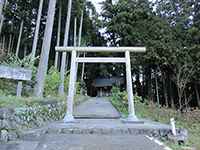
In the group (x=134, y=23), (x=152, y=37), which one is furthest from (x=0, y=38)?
(x=152, y=37)

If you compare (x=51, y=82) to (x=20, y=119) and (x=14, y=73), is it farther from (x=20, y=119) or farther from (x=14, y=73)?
(x=20, y=119)

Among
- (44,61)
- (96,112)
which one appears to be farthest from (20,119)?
(44,61)

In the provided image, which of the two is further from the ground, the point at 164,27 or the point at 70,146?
the point at 164,27

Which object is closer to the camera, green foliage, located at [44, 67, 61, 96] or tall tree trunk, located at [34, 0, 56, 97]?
tall tree trunk, located at [34, 0, 56, 97]

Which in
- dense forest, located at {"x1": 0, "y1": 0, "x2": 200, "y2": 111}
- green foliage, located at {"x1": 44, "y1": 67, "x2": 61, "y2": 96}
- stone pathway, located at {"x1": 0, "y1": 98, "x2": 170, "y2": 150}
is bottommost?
stone pathway, located at {"x1": 0, "y1": 98, "x2": 170, "y2": 150}

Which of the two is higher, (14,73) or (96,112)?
(14,73)

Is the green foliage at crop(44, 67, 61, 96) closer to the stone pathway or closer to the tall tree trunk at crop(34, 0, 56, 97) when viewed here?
the tall tree trunk at crop(34, 0, 56, 97)

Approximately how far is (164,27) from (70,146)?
2312cm

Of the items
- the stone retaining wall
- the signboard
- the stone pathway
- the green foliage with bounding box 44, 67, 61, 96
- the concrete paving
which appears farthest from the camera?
the green foliage with bounding box 44, 67, 61, 96

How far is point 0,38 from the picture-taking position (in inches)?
1211

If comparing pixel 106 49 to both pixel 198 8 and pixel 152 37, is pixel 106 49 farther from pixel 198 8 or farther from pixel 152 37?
pixel 198 8

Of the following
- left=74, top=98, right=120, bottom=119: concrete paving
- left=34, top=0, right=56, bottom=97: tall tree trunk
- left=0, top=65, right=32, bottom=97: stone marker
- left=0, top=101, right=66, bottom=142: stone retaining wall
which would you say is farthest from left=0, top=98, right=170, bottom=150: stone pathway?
left=34, top=0, right=56, bottom=97: tall tree trunk

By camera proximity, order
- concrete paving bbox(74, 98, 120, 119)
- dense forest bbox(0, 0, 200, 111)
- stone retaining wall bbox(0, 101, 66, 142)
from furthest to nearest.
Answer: dense forest bbox(0, 0, 200, 111) → concrete paving bbox(74, 98, 120, 119) → stone retaining wall bbox(0, 101, 66, 142)

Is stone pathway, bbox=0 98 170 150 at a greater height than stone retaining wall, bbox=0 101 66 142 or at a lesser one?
lesser
